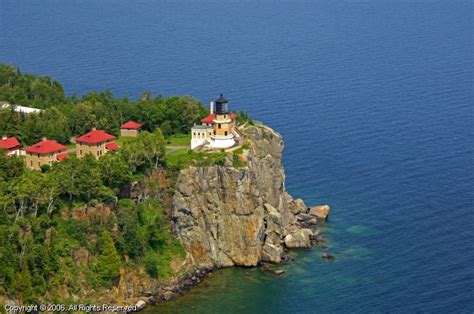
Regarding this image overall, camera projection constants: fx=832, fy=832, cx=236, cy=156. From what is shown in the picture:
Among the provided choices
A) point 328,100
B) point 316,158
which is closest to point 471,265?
point 316,158

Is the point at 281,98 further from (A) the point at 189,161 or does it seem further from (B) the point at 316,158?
(A) the point at 189,161

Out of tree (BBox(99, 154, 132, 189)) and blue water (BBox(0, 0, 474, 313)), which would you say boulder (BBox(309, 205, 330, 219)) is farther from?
tree (BBox(99, 154, 132, 189))

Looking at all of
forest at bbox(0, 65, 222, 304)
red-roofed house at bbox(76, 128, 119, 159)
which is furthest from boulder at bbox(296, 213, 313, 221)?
red-roofed house at bbox(76, 128, 119, 159)

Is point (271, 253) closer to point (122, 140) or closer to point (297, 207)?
point (297, 207)

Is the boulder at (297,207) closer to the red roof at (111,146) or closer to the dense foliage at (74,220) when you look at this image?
the dense foliage at (74,220)

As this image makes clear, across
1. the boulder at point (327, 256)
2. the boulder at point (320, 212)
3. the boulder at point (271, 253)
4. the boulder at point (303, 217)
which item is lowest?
the boulder at point (327, 256)

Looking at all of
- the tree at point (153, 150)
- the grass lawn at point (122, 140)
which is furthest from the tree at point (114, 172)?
the grass lawn at point (122, 140)

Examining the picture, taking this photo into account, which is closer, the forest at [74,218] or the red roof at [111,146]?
the forest at [74,218]
